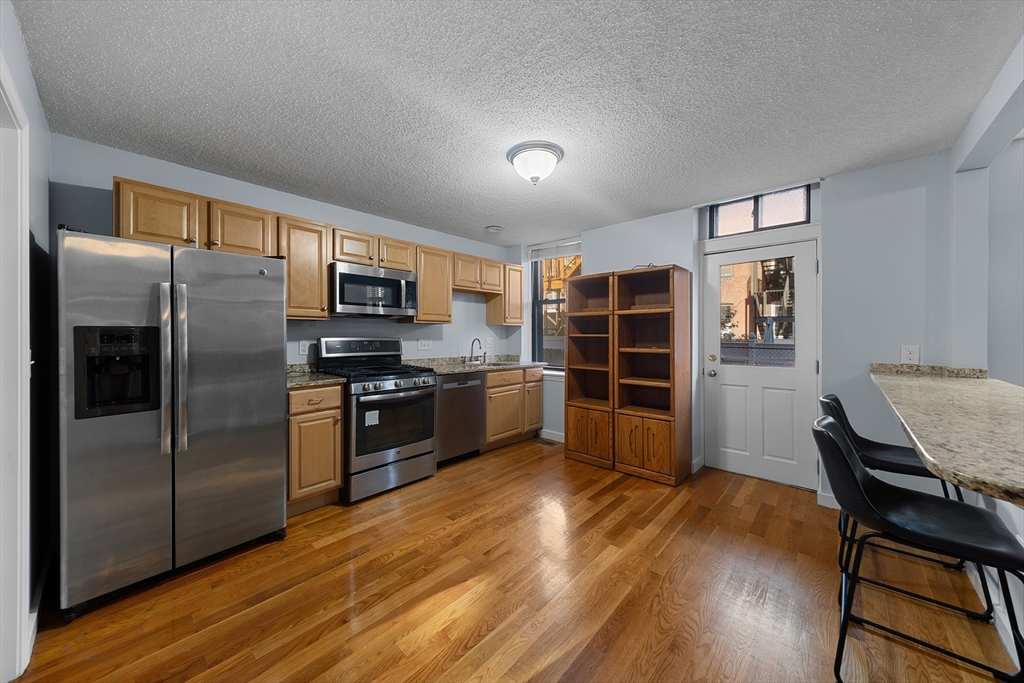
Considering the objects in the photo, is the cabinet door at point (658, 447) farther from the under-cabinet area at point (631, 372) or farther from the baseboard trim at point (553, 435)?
the baseboard trim at point (553, 435)

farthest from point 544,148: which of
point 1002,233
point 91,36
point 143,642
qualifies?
point 143,642

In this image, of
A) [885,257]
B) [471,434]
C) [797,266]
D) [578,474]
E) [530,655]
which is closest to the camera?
[530,655]

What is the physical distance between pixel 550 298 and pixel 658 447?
2.35 meters

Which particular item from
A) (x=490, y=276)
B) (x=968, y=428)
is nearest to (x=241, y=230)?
(x=490, y=276)

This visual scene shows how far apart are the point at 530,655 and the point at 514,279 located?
3874 millimetres

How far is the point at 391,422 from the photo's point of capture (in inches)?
126

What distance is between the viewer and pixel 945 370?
2508 mm

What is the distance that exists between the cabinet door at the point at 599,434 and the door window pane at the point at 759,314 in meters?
1.23

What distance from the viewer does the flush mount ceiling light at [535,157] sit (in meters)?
2.41

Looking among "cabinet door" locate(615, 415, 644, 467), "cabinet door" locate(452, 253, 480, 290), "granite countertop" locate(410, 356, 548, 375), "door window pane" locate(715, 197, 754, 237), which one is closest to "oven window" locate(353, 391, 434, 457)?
"granite countertop" locate(410, 356, 548, 375)

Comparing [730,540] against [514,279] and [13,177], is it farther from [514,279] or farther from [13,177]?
[13,177]

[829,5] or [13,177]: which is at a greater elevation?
[829,5]

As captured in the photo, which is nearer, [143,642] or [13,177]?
[13,177]

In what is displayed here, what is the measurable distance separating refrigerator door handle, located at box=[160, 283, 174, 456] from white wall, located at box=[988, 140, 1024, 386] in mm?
4757
